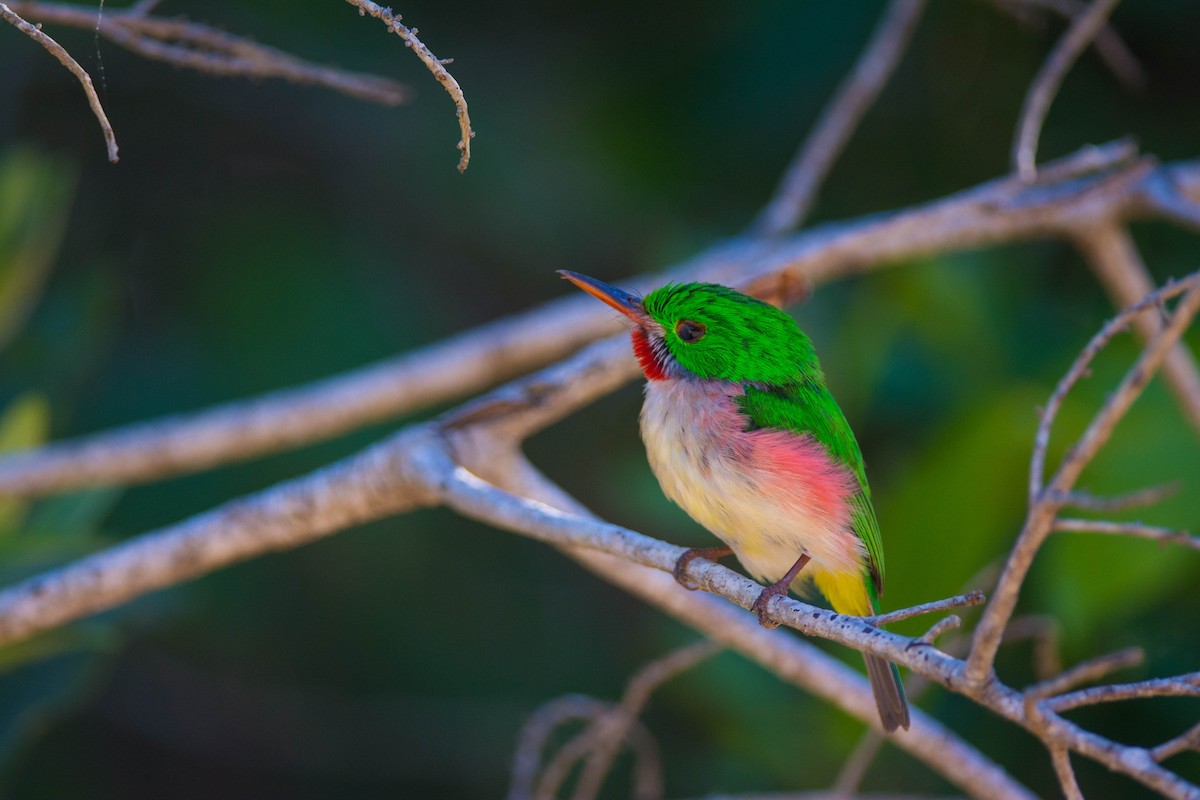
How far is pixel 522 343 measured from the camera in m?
3.49

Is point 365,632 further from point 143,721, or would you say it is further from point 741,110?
point 741,110

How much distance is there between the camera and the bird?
2014 millimetres

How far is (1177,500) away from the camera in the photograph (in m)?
3.28

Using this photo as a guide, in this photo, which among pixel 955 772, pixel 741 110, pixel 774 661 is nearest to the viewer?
pixel 955 772

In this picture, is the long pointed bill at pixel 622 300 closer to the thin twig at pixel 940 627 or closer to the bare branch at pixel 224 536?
the bare branch at pixel 224 536

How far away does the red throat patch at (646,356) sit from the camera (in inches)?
87.5

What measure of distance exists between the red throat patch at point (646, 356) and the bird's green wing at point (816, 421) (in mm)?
188

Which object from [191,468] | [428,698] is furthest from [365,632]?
[191,468]

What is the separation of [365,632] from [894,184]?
263 centimetres

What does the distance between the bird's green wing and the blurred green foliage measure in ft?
4.68

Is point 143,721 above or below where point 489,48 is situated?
below

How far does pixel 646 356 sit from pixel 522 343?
130cm

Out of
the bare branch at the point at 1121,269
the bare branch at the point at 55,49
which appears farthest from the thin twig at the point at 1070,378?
the bare branch at the point at 1121,269

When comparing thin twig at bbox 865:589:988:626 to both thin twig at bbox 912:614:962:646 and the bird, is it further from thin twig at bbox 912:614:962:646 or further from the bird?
the bird
